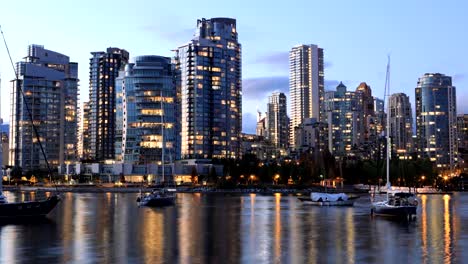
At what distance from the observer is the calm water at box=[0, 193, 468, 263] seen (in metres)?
49.6

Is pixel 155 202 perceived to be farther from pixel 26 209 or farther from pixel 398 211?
pixel 398 211

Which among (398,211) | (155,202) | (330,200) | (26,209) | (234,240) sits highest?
(26,209)

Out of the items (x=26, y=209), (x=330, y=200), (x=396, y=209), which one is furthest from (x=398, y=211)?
(x=26, y=209)

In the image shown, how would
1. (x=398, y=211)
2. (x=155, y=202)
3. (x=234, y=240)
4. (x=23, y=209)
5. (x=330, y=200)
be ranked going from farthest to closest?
(x=330, y=200) → (x=155, y=202) → (x=398, y=211) → (x=23, y=209) → (x=234, y=240)

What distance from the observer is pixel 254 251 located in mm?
53469

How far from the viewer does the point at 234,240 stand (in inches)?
2443

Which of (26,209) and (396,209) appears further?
(396,209)

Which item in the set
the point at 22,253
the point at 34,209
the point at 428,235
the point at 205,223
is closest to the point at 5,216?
the point at 34,209

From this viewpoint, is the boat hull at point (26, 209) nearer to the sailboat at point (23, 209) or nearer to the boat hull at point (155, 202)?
the sailboat at point (23, 209)

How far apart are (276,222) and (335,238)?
72.3 feet

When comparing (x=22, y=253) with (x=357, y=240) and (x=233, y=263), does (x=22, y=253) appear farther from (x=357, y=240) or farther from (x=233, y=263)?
(x=357, y=240)

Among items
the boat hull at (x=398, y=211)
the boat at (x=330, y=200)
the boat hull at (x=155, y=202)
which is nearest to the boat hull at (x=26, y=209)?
the boat hull at (x=155, y=202)

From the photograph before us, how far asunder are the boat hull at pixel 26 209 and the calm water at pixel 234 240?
2000 millimetres

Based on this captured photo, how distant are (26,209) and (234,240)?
128 ft
